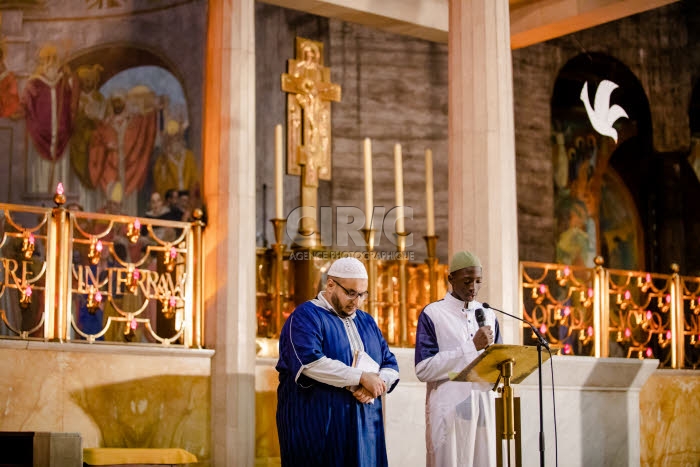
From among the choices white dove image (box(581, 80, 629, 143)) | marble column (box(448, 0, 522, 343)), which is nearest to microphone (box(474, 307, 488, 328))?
marble column (box(448, 0, 522, 343))

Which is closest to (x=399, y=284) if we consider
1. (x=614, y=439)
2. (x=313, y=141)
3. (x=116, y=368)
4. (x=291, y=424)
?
(x=313, y=141)

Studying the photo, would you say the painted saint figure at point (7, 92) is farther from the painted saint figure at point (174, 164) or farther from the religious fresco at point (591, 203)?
the religious fresco at point (591, 203)

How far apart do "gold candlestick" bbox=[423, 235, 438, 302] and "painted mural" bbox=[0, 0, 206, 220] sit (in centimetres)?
380

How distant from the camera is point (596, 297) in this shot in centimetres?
1116

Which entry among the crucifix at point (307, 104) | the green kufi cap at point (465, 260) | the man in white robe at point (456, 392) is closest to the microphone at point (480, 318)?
the man in white robe at point (456, 392)

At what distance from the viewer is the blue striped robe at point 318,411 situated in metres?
6.06

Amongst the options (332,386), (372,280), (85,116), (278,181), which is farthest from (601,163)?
(332,386)

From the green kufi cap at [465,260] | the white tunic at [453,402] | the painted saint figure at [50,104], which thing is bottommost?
the white tunic at [453,402]

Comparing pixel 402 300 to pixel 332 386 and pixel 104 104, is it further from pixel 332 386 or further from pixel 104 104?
pixel 332 386

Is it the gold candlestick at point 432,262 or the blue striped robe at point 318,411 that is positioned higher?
the gold candlestick at point 432,262

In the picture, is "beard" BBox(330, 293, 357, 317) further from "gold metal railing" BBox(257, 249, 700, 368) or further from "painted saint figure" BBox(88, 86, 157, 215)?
"painted saint figure" BBox(88, 86, 157, 215)

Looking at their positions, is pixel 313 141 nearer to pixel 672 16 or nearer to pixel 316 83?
Answer: pixel 316 83

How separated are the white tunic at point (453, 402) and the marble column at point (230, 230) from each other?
2.54 metres

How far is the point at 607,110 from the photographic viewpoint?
1630 centimetres
